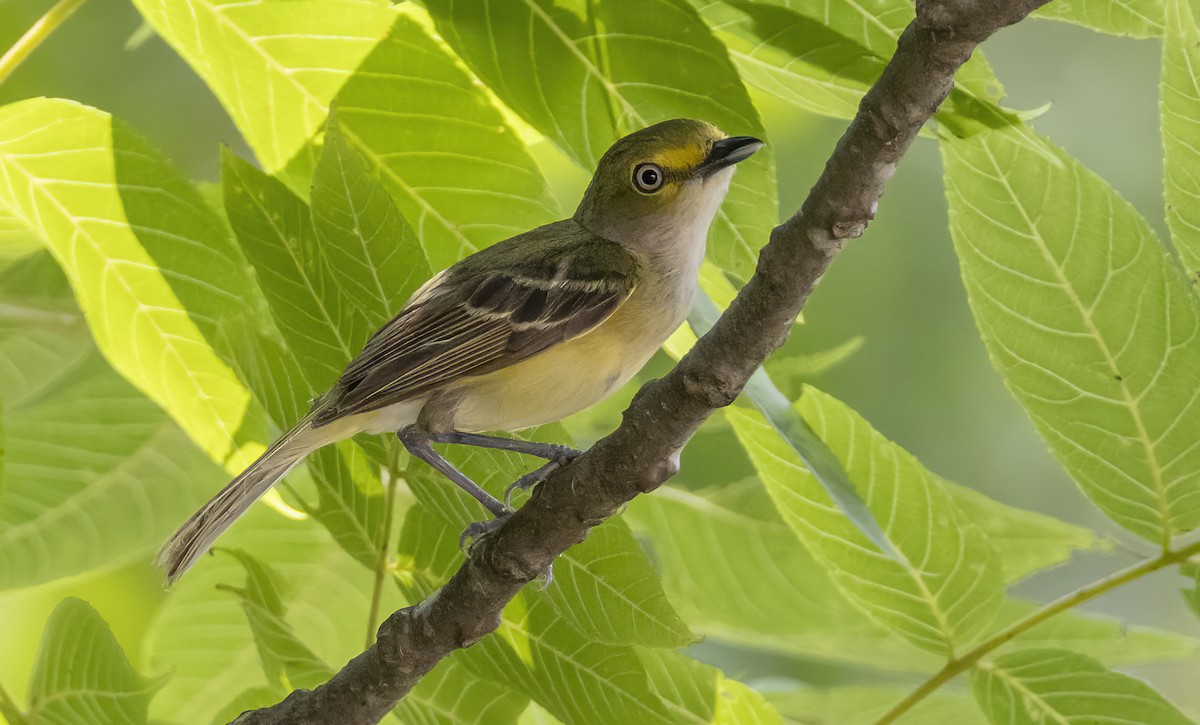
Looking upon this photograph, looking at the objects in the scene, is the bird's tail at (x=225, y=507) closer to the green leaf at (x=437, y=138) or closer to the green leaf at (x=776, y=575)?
the green leaf at (x=437, y=138)

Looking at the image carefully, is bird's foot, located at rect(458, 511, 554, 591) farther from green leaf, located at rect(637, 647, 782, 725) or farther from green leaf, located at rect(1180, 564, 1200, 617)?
green leaf, located at rect(1180, 564, 1200, 617)

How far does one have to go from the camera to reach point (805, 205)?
1.62 metres

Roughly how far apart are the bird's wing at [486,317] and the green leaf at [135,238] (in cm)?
30

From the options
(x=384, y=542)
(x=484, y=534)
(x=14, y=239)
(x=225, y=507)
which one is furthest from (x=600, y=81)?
(x=14, y=239)

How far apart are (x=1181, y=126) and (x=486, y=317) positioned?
1.39 m

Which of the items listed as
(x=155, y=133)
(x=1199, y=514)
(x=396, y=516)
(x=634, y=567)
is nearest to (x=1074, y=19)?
(x=1199, y=514)

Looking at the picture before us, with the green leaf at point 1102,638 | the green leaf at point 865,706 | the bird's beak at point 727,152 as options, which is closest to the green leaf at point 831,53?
the bird's beak at point 727,152

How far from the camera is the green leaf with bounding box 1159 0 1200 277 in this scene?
7.18 feet

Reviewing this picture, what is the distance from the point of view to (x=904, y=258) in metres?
5.53

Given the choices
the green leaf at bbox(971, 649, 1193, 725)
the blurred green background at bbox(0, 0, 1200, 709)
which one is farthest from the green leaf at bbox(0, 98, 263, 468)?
the green leaf at bbox(971, 649, 1193, 725)

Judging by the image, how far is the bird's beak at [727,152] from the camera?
2287 millimetres

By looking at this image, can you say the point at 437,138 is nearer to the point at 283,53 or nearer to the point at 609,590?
the point at 283,53

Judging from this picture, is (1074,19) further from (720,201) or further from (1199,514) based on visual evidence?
(1199,514)

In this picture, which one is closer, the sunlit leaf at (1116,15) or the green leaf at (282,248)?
the sunlit leaf at (1116,15)
